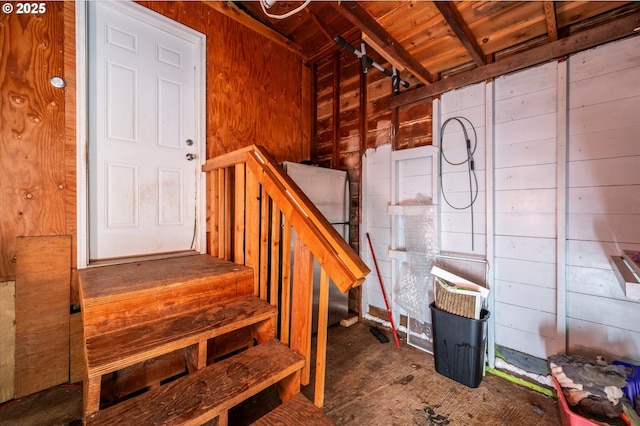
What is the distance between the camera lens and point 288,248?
5.00 feet

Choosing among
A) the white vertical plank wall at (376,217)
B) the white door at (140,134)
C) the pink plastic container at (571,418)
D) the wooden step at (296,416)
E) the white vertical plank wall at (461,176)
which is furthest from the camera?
the white vertical plank wall at (376,217)

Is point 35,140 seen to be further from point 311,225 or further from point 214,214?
point 311,225

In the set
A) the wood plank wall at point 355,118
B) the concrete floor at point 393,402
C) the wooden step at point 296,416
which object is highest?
the wood plank wall at point 355,118

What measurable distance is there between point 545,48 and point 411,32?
91 cm

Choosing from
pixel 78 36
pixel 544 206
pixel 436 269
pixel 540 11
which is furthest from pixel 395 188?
pixel 78 36

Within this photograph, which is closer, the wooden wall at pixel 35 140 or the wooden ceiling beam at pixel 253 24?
the wooden wall at pixel 35 140

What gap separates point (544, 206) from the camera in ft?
5.88

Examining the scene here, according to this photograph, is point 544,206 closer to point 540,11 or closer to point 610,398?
point 610,398

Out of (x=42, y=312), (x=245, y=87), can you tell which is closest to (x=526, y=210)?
(x=245, y=87)

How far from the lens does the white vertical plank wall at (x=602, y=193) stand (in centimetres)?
151

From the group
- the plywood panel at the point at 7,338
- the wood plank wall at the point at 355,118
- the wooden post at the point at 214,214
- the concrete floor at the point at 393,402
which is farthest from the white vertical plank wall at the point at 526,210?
the plywood panel at the point at 7,338

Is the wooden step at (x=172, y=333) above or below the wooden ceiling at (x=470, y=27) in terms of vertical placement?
below

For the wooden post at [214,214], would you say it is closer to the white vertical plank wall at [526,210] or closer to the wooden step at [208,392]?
the wooden step at [208,392]

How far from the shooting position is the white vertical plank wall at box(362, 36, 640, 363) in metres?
1.54
